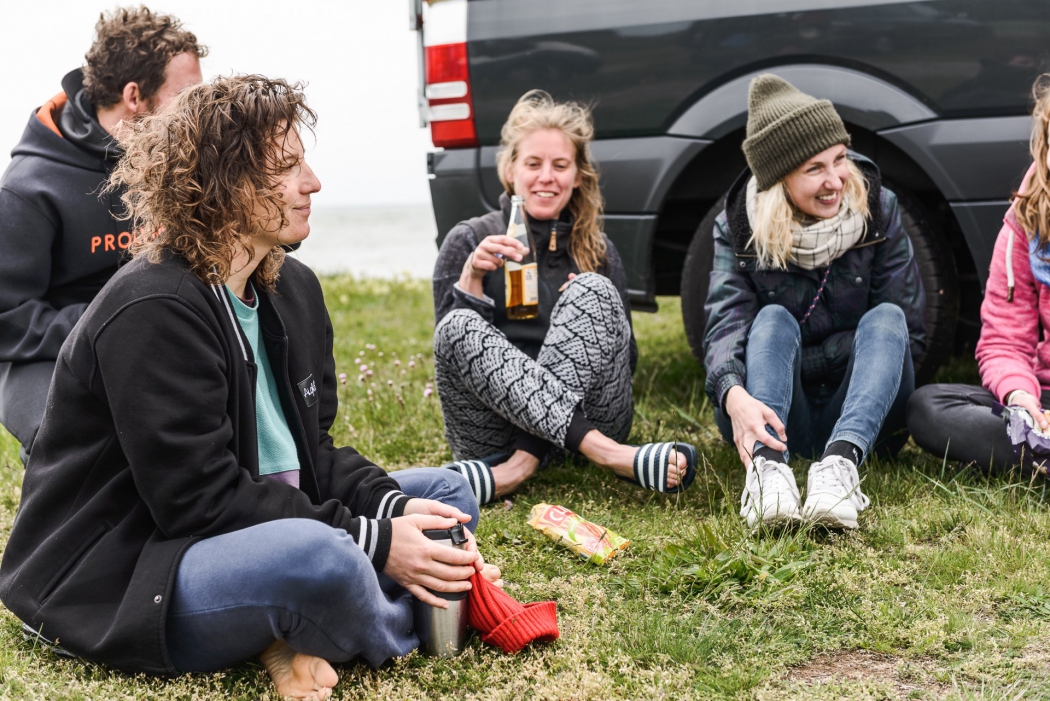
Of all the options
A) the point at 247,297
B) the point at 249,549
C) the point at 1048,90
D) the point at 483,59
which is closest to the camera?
the point at 249,549

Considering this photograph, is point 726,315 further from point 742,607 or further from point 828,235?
point 742,607

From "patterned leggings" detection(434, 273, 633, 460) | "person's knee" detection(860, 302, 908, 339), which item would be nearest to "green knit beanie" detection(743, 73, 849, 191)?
"person's knee" detection(860, 302, 908, 339)

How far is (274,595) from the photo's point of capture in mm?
2012

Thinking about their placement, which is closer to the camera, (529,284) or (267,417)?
(267,417)

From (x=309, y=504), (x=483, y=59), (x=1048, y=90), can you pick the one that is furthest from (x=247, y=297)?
(x=1048, y=90)

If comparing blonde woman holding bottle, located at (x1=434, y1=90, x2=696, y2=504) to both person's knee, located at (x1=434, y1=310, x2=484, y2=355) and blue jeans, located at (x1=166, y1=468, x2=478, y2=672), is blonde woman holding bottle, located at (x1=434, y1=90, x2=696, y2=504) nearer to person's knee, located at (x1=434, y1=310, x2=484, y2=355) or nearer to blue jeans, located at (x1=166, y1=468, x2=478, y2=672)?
person's knee, located at (x1=434, y1=310, x2=484, y2=355)

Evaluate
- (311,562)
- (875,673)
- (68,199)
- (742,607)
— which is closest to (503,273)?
(68,199)

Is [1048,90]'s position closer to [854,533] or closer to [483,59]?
[854,533]

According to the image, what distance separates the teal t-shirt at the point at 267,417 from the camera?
228 cm

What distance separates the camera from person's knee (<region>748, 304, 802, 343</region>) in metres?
3.24

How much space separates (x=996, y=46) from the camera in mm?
3438

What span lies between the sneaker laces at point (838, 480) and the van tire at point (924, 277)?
94 cm

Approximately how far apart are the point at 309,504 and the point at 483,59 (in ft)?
7.58

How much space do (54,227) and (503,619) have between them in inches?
77.7
